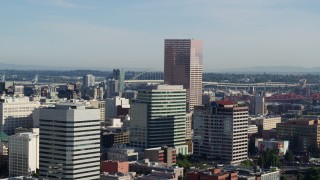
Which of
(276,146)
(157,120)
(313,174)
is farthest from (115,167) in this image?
(276,146)

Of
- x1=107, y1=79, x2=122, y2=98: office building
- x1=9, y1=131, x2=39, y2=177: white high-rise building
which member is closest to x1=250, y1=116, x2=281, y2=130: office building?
x1=9, y1=131, x2=39, y2=177: white high-rise building

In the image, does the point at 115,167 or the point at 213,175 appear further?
the point at 115,167

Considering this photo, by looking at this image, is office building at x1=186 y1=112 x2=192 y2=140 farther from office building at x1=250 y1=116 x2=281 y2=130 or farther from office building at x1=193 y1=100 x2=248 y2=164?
office building at x1=193 y1=100 x2=248 y2=164

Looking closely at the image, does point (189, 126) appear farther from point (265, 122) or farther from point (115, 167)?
point (115, 167)

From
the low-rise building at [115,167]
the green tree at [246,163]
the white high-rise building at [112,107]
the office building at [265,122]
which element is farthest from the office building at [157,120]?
the white high-rise building at [112,107]

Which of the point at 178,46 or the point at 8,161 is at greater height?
the point at 178,46

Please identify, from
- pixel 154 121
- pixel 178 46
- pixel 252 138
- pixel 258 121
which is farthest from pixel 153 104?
pixel 178 46

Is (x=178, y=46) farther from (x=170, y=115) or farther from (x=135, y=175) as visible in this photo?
(x=135, y=175)
